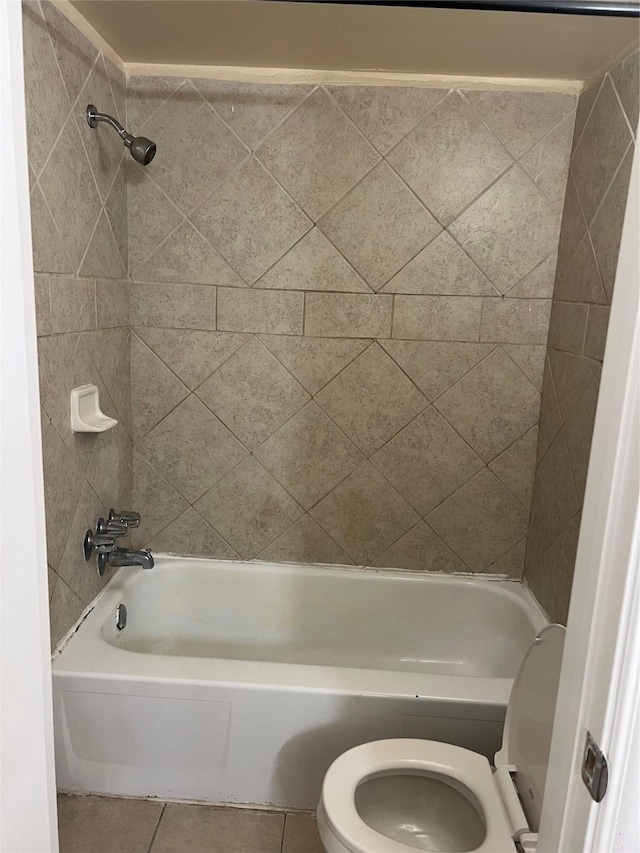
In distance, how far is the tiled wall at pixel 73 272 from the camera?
1.51 m

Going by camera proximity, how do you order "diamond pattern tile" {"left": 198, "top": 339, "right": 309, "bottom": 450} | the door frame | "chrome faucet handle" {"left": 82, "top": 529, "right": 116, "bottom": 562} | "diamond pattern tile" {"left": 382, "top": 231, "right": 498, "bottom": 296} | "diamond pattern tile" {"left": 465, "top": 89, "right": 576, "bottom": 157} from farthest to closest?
"diamond pattern tile" {"left": 198, "top": 339, "right": 309, "bottom": 450} → "diamond pattern tile" {"left": 382, "top": 231, "right": 498, "bottom": 296} → "diamond pattern tile" {"left": 465, "top": 89, "right": 576, "bottom": 157} → "chrome faucet handle" {"left": 82, "top": 529, "right": 116, "bottom": 562} → the door frame

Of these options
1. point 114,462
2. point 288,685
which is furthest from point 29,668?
point 114,462

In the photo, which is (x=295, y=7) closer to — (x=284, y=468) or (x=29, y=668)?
(x=284, y=468)

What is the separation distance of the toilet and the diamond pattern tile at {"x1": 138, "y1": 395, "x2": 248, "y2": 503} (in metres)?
1.15

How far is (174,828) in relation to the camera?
1653 millimetres

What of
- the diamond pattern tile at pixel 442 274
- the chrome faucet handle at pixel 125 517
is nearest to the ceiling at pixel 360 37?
the diamond pattern tile at pixel 442 274

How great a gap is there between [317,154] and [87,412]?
1125 mm

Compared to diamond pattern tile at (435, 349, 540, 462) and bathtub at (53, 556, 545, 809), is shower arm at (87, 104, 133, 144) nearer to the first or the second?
diamond pattern tile at (435, 349, 540, 462)

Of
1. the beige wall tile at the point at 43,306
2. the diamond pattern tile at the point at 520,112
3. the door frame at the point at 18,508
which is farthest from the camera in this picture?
the diamond pattern tile at the point at 520,112

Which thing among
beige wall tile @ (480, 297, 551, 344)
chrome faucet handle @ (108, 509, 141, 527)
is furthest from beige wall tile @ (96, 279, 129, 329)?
beige wall tile @ (480, 297, 551, 344)

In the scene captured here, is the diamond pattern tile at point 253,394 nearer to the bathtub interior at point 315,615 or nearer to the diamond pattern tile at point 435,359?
the diamond pattern tile at point 435,359

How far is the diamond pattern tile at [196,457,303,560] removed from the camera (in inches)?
89.5

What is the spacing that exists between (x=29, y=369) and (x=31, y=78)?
1178mm

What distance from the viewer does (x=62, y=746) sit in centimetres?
168
